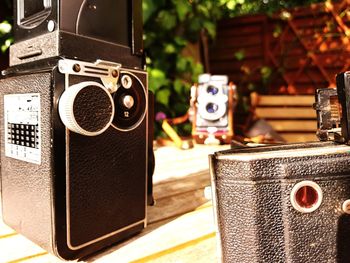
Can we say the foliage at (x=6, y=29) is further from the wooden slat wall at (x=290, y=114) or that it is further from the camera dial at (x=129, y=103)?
the wooden slat wall at (x=290, y=114)

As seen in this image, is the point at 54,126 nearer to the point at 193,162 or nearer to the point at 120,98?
the point at 120,98

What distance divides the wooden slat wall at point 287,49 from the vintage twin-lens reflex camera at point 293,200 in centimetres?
235

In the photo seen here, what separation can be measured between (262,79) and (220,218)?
2.53 m

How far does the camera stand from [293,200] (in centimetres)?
41

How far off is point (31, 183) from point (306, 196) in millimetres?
437

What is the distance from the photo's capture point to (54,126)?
1.71ft

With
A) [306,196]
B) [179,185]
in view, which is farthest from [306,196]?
[179,185]

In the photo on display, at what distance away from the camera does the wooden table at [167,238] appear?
582 millimetres

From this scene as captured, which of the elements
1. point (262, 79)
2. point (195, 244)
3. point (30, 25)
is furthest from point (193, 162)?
point (262, 79)

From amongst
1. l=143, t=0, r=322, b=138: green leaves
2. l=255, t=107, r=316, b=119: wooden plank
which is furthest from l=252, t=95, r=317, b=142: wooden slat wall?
l=143, t=0, r=322, b=138: green leaves

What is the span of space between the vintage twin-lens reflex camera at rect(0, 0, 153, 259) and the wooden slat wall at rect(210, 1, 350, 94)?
226 centimetres

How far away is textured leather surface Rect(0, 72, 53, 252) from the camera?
533mm

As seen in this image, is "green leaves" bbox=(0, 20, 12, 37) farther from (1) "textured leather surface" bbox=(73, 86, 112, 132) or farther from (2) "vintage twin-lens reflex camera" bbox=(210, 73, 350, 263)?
(2) "vintage twin-lens reflex camera" bbox=(210, 73, 350, 263)

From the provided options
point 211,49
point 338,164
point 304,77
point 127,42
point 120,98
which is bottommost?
point 338,164
